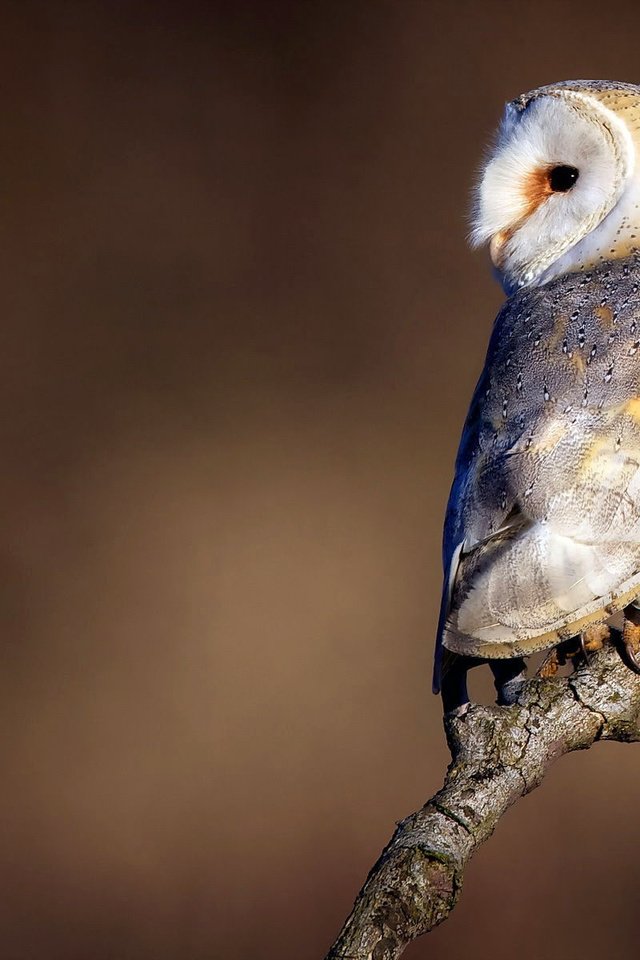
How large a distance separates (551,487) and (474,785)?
37 cm

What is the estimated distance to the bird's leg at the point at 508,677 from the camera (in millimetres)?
1316

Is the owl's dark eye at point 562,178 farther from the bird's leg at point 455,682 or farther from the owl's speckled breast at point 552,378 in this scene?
the bird's leg at point 455,682

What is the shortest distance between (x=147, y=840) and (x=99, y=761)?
258 millimetres

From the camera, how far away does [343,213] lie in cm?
383

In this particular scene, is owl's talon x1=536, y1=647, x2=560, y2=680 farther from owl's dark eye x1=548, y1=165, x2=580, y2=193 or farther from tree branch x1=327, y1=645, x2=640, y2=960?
owl's dark eye x1=548, y1=165, x2=580, y2=193

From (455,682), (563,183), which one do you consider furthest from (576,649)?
(563,183)

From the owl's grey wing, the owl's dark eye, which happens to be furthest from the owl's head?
the owl's grey wing

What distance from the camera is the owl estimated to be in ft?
4.26

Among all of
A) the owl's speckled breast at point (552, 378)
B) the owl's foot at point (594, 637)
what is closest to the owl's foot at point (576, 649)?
the owl's foot at point (594, 637)

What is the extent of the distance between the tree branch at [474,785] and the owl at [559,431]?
0.06 metres

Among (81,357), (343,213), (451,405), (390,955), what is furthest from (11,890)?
(390,955)

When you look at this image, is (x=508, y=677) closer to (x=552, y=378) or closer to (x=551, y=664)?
(x=551, y=664)

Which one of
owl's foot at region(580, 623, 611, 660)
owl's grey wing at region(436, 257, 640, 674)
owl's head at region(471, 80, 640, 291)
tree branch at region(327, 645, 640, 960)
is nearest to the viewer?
tree branch at region(327, 645, 640, 960)

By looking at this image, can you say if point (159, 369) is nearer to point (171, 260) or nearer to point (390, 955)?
point (171, 260)
